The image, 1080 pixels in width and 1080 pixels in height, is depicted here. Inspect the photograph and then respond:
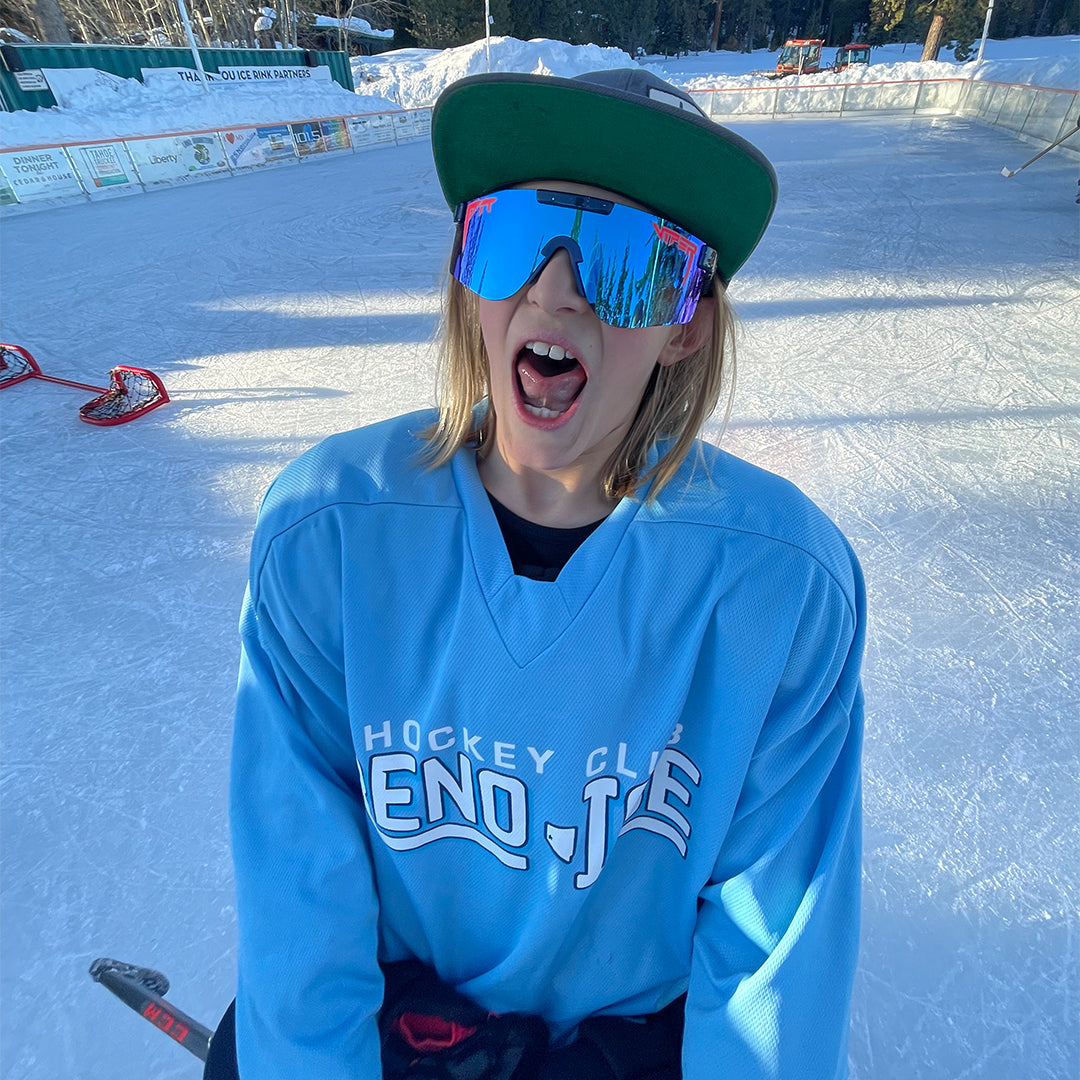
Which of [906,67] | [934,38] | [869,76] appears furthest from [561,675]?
[934,38]

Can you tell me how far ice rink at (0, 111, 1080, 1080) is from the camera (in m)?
1.52

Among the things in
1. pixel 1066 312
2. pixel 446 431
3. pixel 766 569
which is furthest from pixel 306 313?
pixel 1066 312

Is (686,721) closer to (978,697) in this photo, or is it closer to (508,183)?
(508,183)

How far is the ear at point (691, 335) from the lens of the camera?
3.08 feet

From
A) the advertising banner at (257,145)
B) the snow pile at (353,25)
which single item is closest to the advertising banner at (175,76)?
the advertising banner at (257,145)

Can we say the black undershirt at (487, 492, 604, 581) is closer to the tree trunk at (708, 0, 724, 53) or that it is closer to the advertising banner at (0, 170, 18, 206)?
the advertising banner at (0, 170, 18, 206)

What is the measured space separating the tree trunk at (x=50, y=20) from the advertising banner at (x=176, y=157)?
413 inches

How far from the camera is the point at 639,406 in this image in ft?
3.25

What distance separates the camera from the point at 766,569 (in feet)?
2.74

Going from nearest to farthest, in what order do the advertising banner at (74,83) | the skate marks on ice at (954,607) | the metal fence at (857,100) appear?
the skate marks on ice at (954,607)
the advertising banner at (74,83)
the metal fence at (857,100)

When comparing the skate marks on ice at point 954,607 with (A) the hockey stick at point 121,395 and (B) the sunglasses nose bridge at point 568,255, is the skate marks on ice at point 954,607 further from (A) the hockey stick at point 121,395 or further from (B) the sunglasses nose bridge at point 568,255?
(A) the hockey stick at point 121,395

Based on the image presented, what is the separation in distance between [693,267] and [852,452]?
2.96 m

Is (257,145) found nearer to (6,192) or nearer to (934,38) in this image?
(6,192)

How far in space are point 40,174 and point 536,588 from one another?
13.2m
